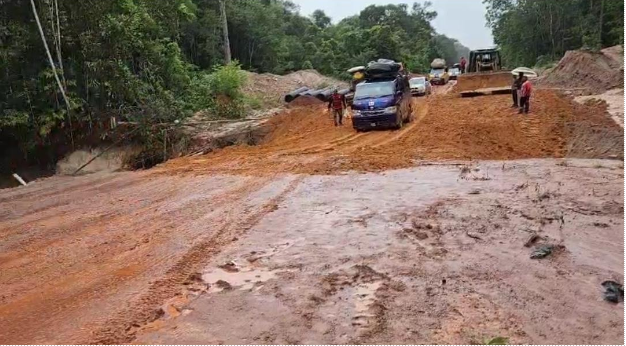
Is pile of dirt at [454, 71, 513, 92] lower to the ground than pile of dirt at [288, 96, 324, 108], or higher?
higher

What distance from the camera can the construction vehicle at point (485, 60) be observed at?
116 ft

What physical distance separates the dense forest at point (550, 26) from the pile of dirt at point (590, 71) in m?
8.04

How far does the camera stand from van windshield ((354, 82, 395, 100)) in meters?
18.6

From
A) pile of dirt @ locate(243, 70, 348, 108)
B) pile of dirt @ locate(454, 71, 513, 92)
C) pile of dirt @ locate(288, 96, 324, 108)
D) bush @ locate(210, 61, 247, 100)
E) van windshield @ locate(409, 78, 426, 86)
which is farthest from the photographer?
van windshield @ locate(409, 78, 426, 86)

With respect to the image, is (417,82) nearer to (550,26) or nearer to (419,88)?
(419,88)

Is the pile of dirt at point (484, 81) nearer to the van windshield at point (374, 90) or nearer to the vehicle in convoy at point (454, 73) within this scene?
the van windshield at point (374, 90)

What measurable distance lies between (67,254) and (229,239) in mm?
2202

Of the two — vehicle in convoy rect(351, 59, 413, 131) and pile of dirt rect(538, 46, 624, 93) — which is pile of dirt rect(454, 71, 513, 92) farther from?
vehicle in convoy rect(351, 59, 413, 131)

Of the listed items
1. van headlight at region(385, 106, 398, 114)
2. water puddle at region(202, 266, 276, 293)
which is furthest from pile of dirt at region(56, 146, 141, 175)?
water puddle at region(202, 266, 276, 293)

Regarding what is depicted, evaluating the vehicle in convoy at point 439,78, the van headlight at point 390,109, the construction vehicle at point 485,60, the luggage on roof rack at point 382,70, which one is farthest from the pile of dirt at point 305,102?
the vehicle in convoy at point 439,78

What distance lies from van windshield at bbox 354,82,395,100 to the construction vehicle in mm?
→ 18784

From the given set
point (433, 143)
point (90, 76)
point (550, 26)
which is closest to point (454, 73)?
point (550, 26)

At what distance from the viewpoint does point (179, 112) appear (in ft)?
73.2

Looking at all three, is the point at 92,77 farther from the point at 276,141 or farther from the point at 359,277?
the point at 359,277
